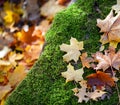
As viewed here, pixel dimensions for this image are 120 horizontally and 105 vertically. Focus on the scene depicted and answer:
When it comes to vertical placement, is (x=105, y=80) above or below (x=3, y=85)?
below

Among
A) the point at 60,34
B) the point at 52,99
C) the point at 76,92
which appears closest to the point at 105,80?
the point at 76,92

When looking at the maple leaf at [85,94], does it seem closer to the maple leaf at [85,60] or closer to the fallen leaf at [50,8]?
the maple leaf at [85,60]

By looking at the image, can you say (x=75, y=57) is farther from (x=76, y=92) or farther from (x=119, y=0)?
(x=119, y=0)

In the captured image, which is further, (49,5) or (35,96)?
(49,5)

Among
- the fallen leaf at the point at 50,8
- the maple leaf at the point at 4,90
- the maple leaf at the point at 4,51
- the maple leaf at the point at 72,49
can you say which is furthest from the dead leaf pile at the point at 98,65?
the fallen leaf at the point at 50,8

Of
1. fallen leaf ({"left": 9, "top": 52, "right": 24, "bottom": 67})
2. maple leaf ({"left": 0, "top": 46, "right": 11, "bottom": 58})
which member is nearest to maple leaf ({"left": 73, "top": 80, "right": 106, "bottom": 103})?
fallen leaf ({"left": 9, "top": 52, "right": 24, "bottom": 67})

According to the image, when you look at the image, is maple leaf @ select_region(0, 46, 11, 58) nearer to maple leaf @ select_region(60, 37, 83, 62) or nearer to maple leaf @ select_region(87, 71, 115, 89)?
maple leaf @ select_region(60, 37, 83, 62)
